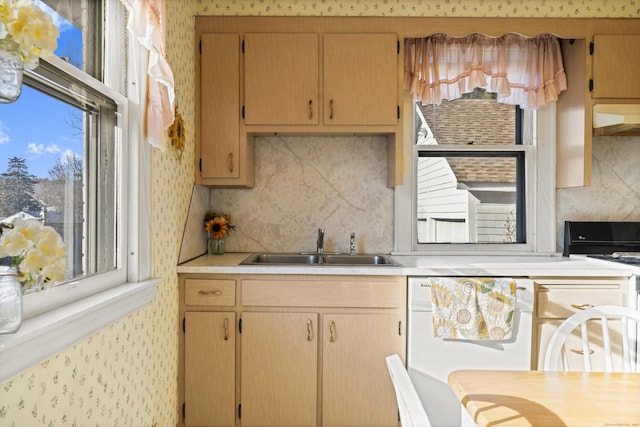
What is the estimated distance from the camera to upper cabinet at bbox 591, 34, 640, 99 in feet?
8.07

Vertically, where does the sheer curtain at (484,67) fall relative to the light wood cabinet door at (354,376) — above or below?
above

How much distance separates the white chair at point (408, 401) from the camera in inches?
24.4

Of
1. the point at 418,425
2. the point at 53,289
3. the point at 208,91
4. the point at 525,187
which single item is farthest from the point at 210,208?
the point at 418,425

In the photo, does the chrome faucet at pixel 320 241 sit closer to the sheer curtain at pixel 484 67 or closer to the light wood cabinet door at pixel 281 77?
the light wood cabinet door at pixel 281 77

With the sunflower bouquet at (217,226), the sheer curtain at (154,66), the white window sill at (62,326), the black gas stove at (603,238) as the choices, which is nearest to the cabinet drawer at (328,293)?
the sunflower bouquet at (217,226)

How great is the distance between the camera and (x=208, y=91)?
247 cm

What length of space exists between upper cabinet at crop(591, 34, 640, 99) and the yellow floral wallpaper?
0.17m

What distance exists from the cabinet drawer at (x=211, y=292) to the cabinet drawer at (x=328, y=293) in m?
0.09

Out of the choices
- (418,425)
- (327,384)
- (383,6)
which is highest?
(383,6)

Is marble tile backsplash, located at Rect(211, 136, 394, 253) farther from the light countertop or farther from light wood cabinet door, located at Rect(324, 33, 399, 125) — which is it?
the light countertop

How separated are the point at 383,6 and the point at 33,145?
6.63 feet

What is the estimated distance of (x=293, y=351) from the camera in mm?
2213

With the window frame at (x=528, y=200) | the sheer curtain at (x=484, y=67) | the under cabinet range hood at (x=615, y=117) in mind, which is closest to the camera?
the under cabinet range hood at (x=615, y=117)

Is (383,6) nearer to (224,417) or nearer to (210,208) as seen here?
(210,208)
